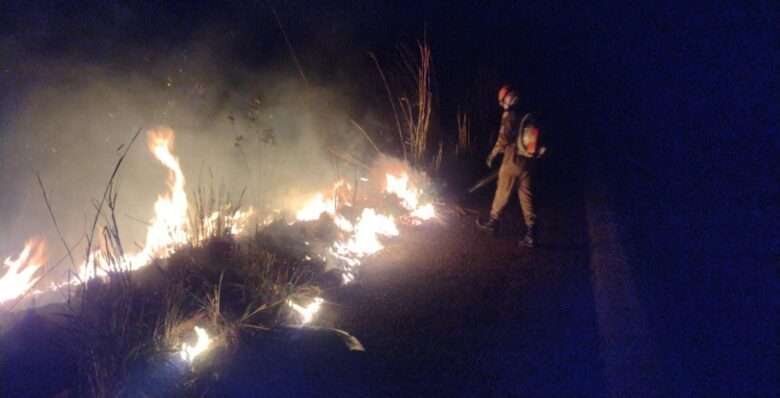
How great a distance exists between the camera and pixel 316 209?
662cm

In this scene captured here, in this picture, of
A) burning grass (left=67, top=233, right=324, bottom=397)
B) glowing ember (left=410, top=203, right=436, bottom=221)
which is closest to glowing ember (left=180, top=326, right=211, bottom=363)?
burning grass (left=67, top=233, right=324, bottom=397)

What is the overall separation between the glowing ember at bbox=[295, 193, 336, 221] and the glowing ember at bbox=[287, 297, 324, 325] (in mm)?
1966

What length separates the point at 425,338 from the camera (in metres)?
3.97

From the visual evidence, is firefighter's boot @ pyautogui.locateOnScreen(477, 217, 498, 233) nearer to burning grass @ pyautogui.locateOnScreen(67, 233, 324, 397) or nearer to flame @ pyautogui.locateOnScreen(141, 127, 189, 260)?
burning grass @ pyautogui.locateOnScreen(67, 233, 324, 397)

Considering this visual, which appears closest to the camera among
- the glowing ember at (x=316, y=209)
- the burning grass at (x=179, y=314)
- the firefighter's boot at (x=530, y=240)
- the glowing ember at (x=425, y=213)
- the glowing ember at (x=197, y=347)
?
the burning grass at (x=179, y=314)

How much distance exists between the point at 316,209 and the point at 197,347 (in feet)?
10.7

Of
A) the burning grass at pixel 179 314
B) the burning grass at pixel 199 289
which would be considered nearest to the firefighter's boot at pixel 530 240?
the burning grass at pixel 199 289

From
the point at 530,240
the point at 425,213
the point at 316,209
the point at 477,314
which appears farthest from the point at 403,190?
the point at 477,314

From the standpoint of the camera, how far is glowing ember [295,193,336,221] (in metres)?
6.35

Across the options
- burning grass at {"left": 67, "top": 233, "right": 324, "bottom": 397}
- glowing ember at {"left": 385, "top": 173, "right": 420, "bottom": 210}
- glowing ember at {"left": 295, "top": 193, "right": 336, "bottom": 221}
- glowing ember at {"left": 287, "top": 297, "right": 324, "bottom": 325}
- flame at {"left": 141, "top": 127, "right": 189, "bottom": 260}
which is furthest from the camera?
glowing ember at {"left": 385, "top": 173, "right": 420, "bottom": 210}

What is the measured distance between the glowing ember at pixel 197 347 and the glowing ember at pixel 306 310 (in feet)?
2.51

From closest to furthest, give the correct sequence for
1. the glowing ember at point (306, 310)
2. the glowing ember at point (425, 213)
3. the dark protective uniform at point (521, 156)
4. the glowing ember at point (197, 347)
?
1. the glowing ember at point (197, 347)
2. the glowing ember at point (306, 310)
3. the dark protective uniform at point (521, 156)
4. the glowing ember at point (425, 213)

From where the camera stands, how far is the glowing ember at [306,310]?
13.7ft

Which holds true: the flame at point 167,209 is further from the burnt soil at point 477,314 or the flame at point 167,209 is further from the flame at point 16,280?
the burnt soil at point 477,314
